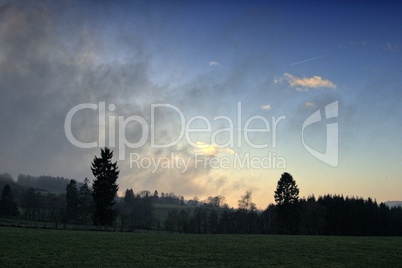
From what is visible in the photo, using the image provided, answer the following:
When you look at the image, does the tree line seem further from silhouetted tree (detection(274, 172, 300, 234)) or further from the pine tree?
the pine tree

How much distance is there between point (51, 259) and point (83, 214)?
310 ft

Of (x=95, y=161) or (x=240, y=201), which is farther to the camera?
(x=240, y=201)

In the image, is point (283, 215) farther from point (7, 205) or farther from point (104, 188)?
→ point (7, 205)

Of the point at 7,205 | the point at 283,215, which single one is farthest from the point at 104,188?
the point at 7,205

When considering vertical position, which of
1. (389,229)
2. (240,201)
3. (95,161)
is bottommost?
(389,229)

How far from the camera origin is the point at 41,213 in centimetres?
13300

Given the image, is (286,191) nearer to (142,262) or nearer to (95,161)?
(95,161)

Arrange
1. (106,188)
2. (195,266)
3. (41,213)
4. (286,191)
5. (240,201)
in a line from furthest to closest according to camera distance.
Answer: (41,213) < (240,201) < (286,191) < (106,188) < (195,266)

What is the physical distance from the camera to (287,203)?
9050 cm

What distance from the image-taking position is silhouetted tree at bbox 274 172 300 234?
89.5 m

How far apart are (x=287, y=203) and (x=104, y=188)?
50504mm

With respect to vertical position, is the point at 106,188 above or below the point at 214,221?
above

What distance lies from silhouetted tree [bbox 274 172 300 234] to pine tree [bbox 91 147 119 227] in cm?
4698

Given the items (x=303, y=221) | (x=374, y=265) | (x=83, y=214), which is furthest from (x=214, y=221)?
(x=374, y=265)
